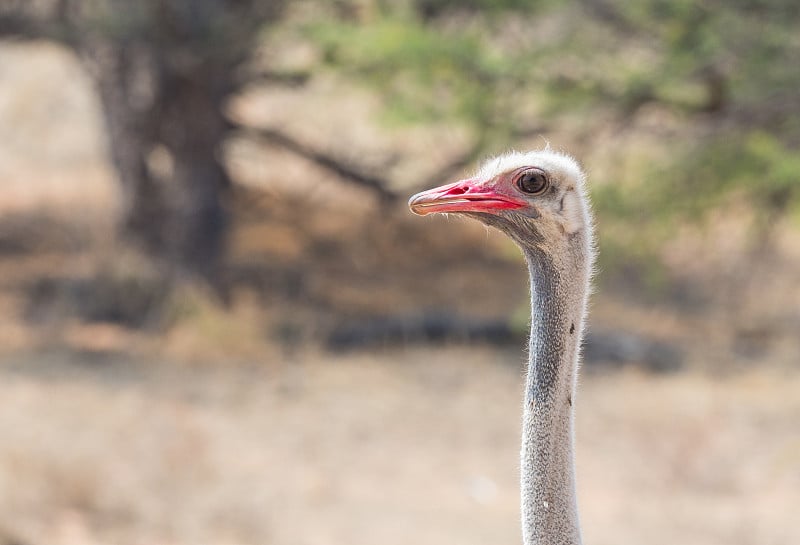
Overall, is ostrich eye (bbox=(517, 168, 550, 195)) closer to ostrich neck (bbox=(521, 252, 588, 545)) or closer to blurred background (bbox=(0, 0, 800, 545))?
ostrich neck (bbox=(521, 252, 588, 545))

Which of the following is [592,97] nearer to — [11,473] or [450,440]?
[450,440]

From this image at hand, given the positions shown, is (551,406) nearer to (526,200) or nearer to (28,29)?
(526,200)

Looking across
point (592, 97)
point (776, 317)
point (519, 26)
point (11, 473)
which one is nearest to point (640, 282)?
point (776, 317)

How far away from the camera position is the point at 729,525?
6.33 metres

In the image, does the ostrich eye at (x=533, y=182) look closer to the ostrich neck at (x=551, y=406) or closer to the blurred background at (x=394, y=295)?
the ostrich neck at (x=551, y=406)

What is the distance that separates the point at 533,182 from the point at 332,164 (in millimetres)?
9765

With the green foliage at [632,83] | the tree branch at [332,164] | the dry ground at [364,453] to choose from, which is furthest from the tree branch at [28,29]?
the tree branch at [332,164]

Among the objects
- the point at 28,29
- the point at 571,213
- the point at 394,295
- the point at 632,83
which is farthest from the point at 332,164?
the point at 571,213

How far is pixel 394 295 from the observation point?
11188 mm

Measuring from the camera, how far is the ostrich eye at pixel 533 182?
2.10 m

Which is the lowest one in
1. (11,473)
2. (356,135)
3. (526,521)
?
(526,521)

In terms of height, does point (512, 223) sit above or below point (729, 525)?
below

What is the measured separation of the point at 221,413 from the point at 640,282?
516 cm

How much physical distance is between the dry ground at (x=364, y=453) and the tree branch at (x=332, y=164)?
2.39m
